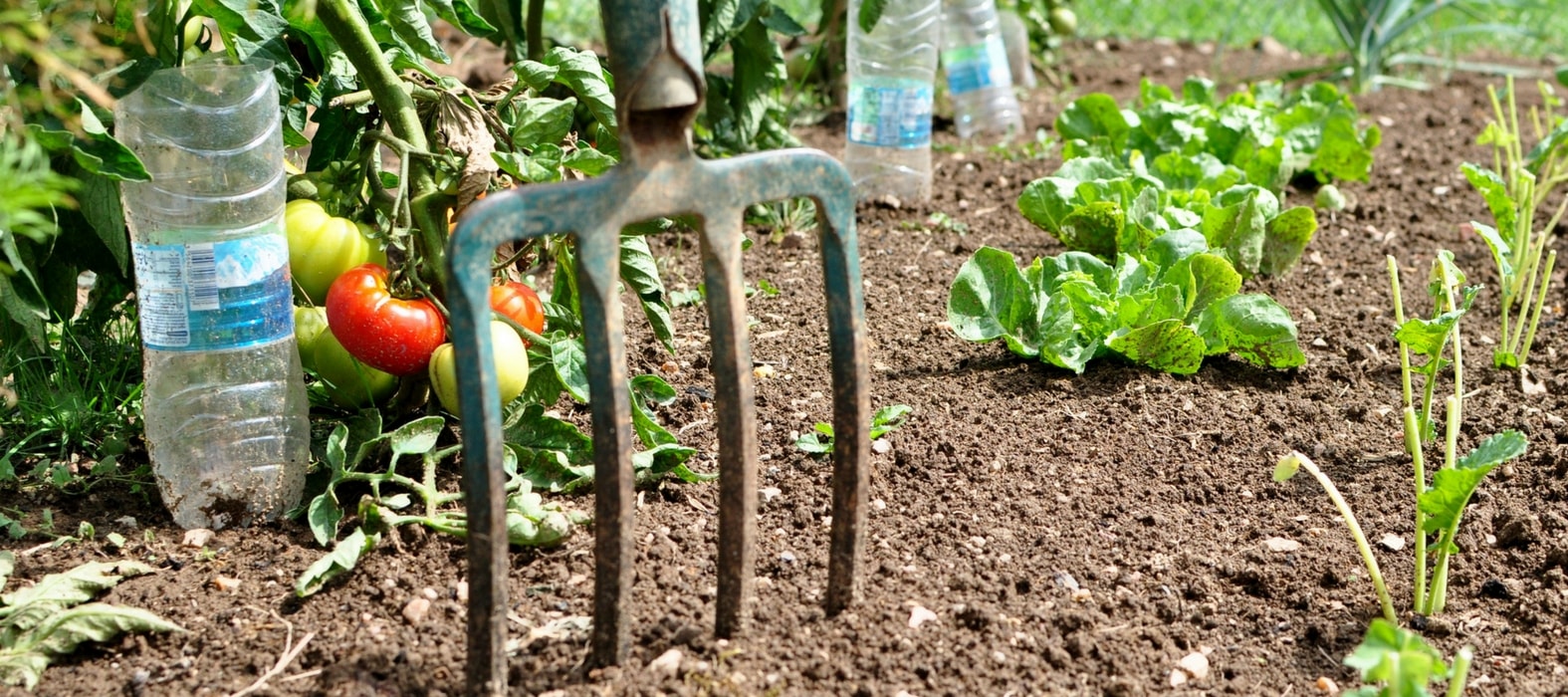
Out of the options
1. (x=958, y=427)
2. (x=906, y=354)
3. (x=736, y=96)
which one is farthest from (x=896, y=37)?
(x=958, y=427)

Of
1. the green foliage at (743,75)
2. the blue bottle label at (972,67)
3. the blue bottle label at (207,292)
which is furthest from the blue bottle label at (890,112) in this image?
the blue bottle label at (207,292)

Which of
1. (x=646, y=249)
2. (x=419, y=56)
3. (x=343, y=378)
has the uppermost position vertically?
(x=419, y=56)

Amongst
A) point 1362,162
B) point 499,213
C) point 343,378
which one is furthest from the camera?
point 1362,162

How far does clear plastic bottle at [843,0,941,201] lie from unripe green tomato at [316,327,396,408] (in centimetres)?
182

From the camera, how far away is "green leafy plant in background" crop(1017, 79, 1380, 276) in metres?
3.23

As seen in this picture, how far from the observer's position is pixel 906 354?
2951 millimetres

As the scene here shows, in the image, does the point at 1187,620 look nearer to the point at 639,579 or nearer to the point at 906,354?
the point at 639,579

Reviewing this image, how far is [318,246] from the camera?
227 centimetres

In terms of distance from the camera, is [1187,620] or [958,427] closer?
[1187,620]

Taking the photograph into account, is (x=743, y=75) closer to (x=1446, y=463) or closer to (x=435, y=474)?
(x=435, y=474)

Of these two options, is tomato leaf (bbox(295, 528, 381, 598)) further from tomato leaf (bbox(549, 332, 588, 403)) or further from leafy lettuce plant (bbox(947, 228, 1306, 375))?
leafy lettuce plant (bbox(947, 228, 1306, 375))

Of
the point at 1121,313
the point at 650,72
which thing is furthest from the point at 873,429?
the point at 650,72

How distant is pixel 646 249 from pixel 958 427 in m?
0.69

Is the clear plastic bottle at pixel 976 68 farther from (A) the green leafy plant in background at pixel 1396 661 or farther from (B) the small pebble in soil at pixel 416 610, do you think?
(A) the green leafy plant in background at pixel 1396 661
